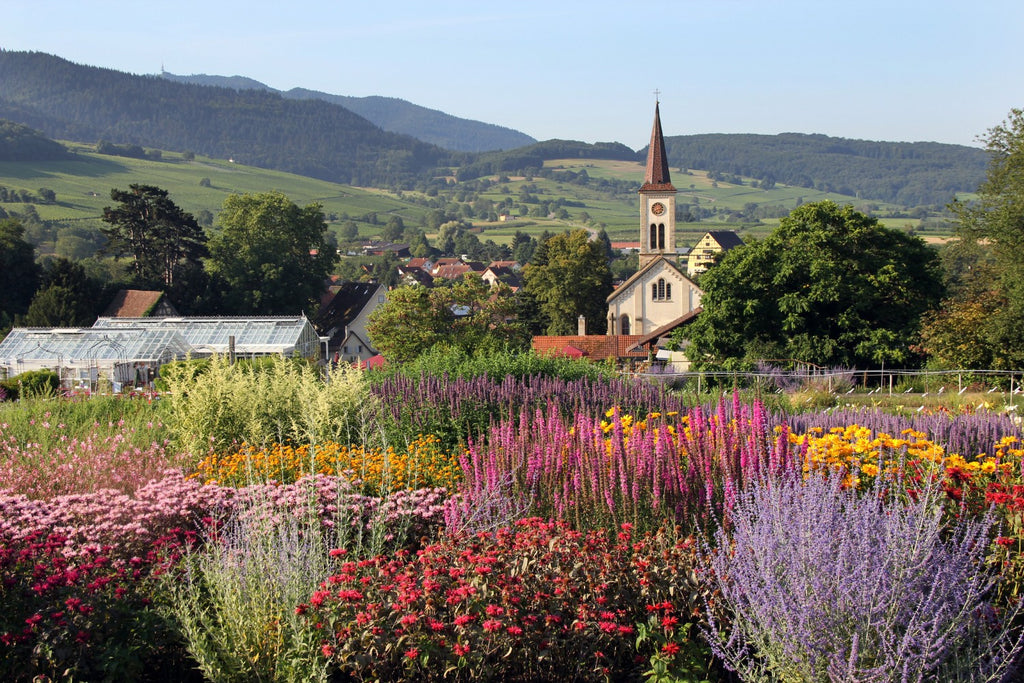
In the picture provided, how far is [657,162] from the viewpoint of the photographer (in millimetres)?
80938

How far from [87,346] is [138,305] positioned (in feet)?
67.9

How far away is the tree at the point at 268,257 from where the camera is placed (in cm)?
6312

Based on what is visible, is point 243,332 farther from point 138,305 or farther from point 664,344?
point 664,344

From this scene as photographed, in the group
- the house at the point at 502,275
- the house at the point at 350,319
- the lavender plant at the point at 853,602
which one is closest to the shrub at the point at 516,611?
the lavender plant at the point at 853,602

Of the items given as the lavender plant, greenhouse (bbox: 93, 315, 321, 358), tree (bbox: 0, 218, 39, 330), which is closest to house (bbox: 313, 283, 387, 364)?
tree (bbox: 0, 218, 39, 330)

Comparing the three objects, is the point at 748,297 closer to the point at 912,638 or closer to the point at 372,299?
the point at 912,638

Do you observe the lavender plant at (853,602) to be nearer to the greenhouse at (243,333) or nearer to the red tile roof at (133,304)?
the greenhouse at (243,333)

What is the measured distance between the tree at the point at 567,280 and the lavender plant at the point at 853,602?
61.2 m

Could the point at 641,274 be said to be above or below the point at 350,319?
above

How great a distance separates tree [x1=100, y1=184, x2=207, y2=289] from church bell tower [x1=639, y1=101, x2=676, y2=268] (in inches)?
1357

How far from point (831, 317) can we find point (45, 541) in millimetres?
33329

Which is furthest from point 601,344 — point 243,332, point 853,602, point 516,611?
point 853,602

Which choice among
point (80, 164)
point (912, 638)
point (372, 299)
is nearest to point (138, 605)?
point (912, 638)

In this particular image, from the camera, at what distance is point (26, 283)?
55875mm
